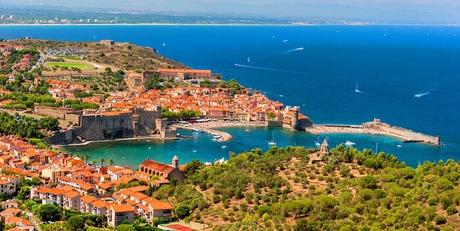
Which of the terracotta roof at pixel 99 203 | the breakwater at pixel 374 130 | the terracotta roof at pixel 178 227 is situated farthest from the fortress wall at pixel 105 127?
the terracotta roof at pixel 178 227

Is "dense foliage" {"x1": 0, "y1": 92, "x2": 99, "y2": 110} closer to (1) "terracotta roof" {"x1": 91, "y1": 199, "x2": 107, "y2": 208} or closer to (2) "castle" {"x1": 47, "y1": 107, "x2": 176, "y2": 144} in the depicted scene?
(2) "castle" {"x1": 47, "y1": 107, "x2": 176, "y2": 144}

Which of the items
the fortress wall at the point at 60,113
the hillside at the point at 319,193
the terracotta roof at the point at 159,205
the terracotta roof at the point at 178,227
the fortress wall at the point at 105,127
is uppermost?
the hillside at the point at 319,193

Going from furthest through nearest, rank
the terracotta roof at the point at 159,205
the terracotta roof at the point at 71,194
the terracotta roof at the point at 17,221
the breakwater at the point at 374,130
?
the breakwater at the point at 374,130 → the terracotta roof at the point at 71,194 → the terracotta roof at the point at 159,205 → the terracotta roof at the point at 17,221

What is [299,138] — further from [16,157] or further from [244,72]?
[244,72]

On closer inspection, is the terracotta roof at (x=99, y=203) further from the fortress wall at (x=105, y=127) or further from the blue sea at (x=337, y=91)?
the fortress wall at (x=105, y=127)

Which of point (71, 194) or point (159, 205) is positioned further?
point (71, 194)

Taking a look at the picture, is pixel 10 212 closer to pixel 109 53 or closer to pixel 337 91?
pixel 337 91

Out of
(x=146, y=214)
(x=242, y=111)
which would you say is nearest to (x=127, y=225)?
(x=146, y=214)

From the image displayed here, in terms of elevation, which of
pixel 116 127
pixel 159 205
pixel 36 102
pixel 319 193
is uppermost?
pixel 319 193

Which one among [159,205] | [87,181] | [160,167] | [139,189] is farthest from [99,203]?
[160,167]
